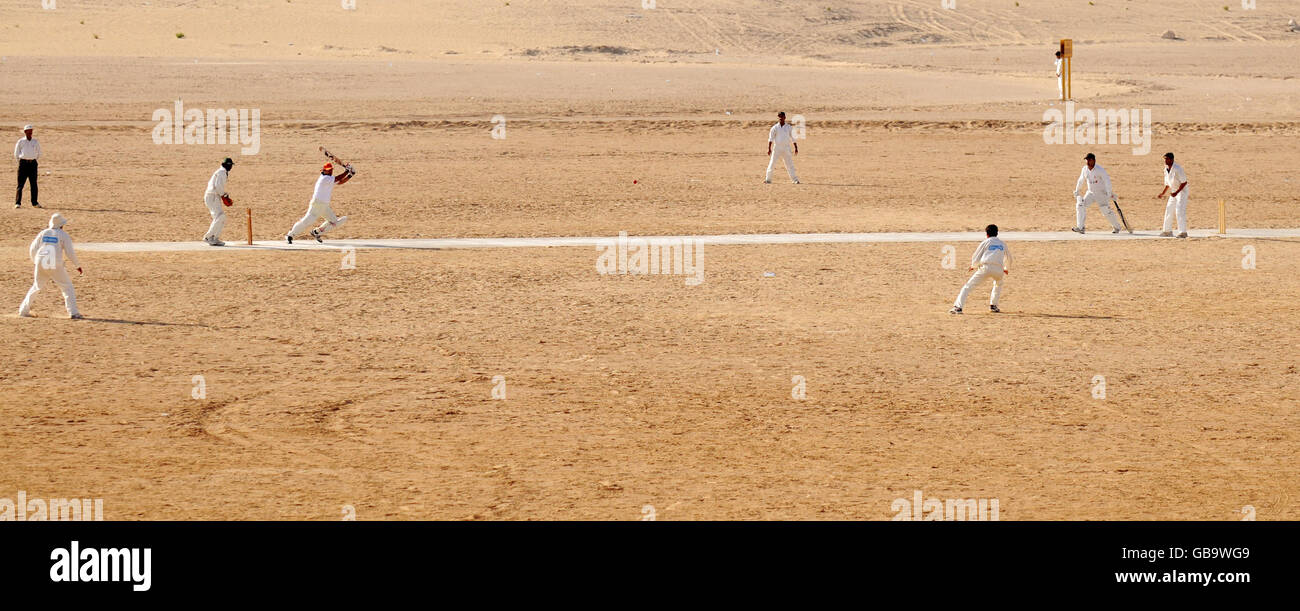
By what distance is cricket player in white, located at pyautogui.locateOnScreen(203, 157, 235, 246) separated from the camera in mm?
22000

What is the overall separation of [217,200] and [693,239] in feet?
27.9

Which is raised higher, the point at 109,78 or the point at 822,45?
the point at 822,45

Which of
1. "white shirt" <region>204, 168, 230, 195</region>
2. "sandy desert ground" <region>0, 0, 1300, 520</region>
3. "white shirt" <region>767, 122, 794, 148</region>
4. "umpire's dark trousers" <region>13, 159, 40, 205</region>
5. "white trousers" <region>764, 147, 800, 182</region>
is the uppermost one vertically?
"white shirt" <region>767, 122, 794, 148</region>

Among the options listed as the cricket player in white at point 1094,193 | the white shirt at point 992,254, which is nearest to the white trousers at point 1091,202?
the cricket player in white at point 1094,193

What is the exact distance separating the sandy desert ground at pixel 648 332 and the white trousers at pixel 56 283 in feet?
1.16

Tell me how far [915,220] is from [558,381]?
1328 centimetres

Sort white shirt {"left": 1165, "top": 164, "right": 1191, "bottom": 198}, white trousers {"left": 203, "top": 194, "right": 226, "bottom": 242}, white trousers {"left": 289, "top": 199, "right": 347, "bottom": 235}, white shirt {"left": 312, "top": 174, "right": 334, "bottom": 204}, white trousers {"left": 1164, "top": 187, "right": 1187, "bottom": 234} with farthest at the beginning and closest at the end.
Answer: white trousers {"left": 1164, "top": 187, "right": 1187, "bottom": 234}, white shirt {"left": 1165, "top": 164, "right": 1191, "bottom": 198}, white trousers {"left": 289, "top": 199, "right": 347, "bottom": 235}, white shirt {"left": 312, "top": 174, "right": 334, "bottom": 204}, white trousers {"left": 203, "top": 194, "right": 226, "bottom": 242}

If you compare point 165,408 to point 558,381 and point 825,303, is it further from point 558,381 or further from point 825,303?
point 825,303

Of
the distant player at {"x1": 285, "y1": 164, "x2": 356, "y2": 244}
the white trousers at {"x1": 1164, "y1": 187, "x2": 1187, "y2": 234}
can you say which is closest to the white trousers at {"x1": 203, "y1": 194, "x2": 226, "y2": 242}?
the distant player at {"x1": 285, "y1": 164, "x2": 356, "y2": 244}

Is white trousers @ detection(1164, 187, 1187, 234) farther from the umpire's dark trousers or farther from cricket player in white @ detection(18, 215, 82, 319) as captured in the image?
the umpire's dark trousers

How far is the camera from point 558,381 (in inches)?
577

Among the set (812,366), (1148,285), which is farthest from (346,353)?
(1148,285)

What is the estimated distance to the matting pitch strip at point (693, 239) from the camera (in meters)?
22.8

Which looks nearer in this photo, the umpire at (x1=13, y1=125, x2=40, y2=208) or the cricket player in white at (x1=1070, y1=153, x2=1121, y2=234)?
the cricket player in white at (x1=1070, y1=153, x2=1121, y2=234)
